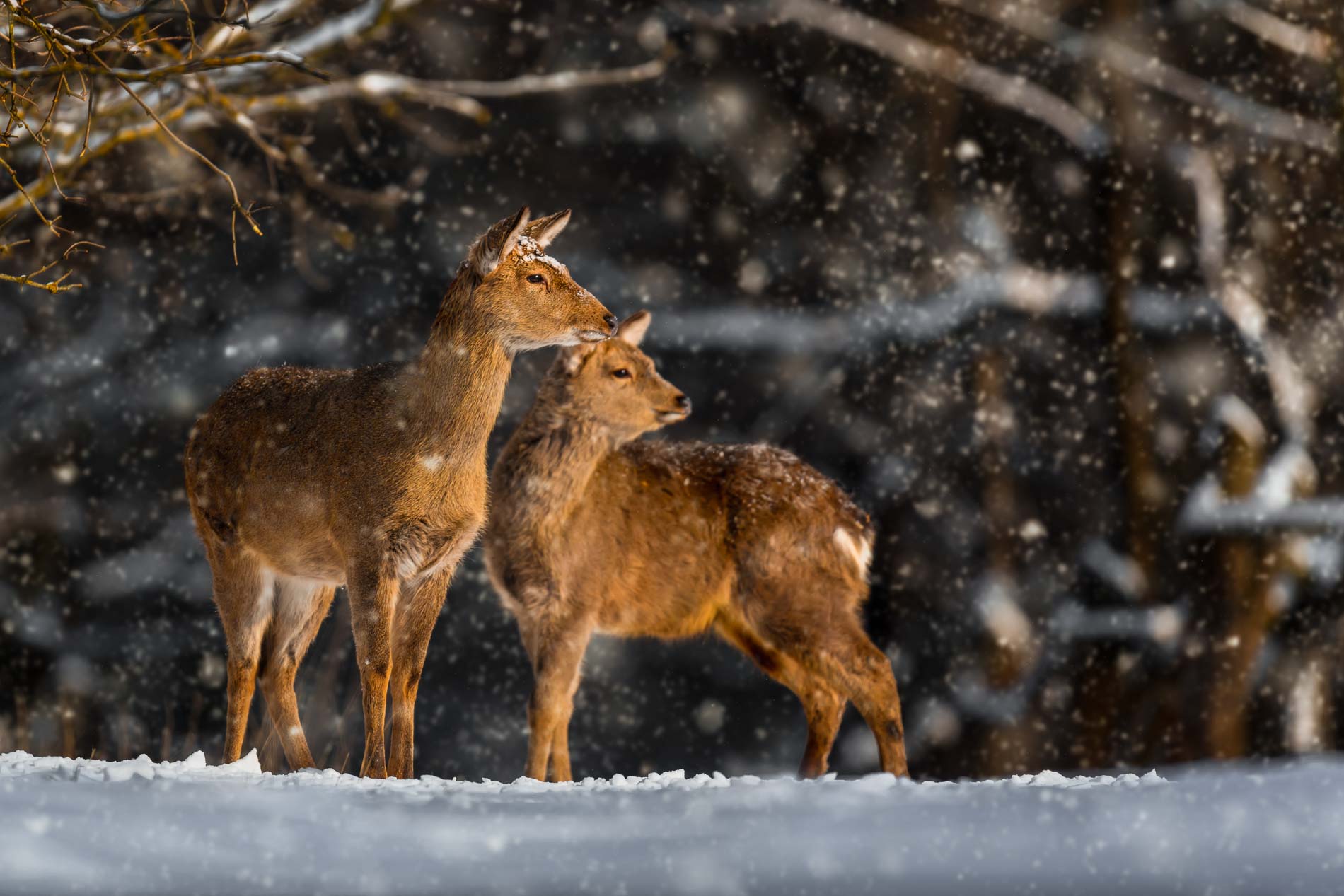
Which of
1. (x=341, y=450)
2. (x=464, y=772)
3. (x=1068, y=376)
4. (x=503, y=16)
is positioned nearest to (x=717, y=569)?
(x=341, y=450)

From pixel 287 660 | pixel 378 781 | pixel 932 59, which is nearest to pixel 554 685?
pixel 287 660

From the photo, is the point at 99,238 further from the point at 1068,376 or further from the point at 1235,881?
the point at 1235,881

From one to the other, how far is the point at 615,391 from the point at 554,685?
1377 millimetres

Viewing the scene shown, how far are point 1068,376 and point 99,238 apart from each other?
21.5 feet

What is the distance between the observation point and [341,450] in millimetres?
5219

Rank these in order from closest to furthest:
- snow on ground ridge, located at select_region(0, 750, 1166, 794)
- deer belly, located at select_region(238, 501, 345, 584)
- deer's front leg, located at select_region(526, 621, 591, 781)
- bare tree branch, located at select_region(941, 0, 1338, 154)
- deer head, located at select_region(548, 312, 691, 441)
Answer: snow on ground ridge, located at select_region(0, 750, 1166, 794), deer belly, located at select_region(238, 501, 345, 584), deer's front leg, located at select_region(526, 621, 591, 781), deer head, located at select_region(548, 312, 691, 441), bare tree branch, located at select_region(941, 0, 1338, 154)

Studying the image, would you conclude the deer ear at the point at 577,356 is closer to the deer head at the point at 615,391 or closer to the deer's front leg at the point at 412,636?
the deer head at the point at 615,391

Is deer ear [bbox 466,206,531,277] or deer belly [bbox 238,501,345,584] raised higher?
deer ear [bbox 466,206,531,277]

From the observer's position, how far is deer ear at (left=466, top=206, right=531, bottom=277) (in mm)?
5117

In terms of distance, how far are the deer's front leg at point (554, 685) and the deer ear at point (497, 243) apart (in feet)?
7.12

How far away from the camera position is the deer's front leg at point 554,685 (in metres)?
6.64

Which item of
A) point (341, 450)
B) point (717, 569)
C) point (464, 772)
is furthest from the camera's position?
point (464, 772)

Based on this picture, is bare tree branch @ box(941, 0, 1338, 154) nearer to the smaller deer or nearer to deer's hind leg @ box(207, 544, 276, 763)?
the smaller deer

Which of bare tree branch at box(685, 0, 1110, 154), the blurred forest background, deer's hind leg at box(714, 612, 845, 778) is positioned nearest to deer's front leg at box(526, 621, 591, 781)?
deer's hind leg at box(714, 612, 845, 778)
